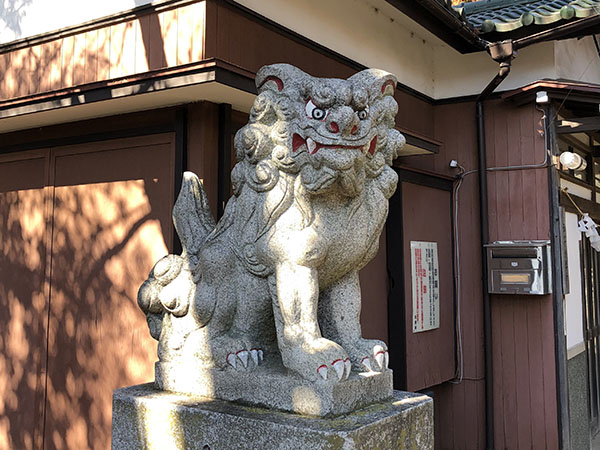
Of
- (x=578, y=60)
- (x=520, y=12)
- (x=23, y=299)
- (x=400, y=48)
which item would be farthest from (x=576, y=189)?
(x=23, y=299)

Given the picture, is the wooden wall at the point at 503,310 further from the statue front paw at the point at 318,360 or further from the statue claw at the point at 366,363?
the statue front paw at the point at 318,360

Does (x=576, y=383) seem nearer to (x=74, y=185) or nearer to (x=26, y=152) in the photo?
(x=74, y=185)

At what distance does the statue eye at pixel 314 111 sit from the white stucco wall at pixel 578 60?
5432 millimetres

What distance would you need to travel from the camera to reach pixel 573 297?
7.33m

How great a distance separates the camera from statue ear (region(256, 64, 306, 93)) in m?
2.84

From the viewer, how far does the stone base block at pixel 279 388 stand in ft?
8.45

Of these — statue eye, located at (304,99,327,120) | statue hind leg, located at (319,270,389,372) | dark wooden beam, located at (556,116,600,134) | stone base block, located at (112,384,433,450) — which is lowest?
stone base block, located at (112,384,433,450)

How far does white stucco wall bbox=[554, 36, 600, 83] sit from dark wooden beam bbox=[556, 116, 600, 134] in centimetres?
81

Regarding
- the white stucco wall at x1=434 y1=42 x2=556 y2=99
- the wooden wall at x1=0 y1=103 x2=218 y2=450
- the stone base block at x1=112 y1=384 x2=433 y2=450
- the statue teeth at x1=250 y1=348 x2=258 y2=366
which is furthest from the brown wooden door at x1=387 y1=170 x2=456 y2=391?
the statue teeth at x1=250 y1=348 x2=258 y2=366

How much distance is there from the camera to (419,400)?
3010mm

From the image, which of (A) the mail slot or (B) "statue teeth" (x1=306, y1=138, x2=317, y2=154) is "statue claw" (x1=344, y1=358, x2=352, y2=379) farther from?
(A) the mail slot

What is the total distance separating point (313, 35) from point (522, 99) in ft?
9.67

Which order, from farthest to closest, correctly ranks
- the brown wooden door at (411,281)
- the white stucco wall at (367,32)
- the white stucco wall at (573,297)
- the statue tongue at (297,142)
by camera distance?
the white stucco wall at (573,297) → the brown wooden door at (411,281) → the white stucco wall at (367,32) → the statue tongue at (297,142)

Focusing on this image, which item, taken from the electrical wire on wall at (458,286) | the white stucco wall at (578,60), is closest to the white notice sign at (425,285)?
the electrical wire on wall at (458,286)
